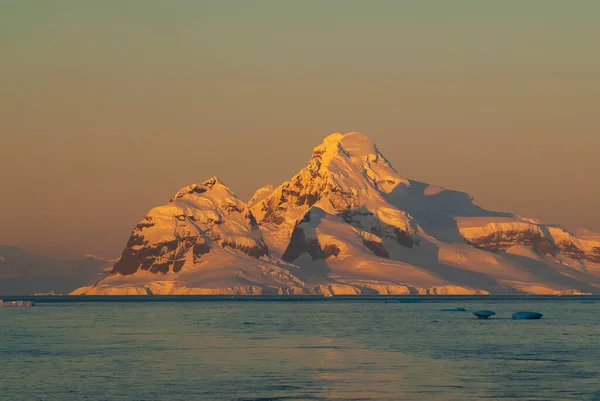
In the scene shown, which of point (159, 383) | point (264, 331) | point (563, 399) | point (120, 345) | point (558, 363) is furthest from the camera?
point (264, 331)

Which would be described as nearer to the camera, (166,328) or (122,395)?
(122,395)

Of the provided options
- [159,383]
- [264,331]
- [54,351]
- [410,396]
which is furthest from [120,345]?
[410,396]

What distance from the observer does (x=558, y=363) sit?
358ft

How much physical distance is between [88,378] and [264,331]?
73987 millimetres

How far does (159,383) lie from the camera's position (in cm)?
9306

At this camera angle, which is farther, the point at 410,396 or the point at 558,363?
the point at 558,363

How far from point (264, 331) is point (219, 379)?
75216mm

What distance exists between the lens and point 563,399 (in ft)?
265

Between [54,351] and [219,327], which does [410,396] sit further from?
[219,327]

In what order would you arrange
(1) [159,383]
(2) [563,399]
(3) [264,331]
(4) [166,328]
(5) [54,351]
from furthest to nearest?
1. (4) [166,328]
2. (3) [264,331]
3. (5) [54,351]
4. (1) [159,383]
5. (2) [563,399]

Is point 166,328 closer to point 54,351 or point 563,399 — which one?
point 54,351

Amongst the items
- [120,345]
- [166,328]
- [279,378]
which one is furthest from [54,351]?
[166,328]

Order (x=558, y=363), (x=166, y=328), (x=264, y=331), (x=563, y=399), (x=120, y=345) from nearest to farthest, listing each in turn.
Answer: (x=563, y=399) → (x=558, y=363) → (x=120, y=345) → (x=264, y=331) → (x=166, y=328)

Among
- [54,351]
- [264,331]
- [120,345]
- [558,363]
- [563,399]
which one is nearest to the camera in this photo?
[563,399]
